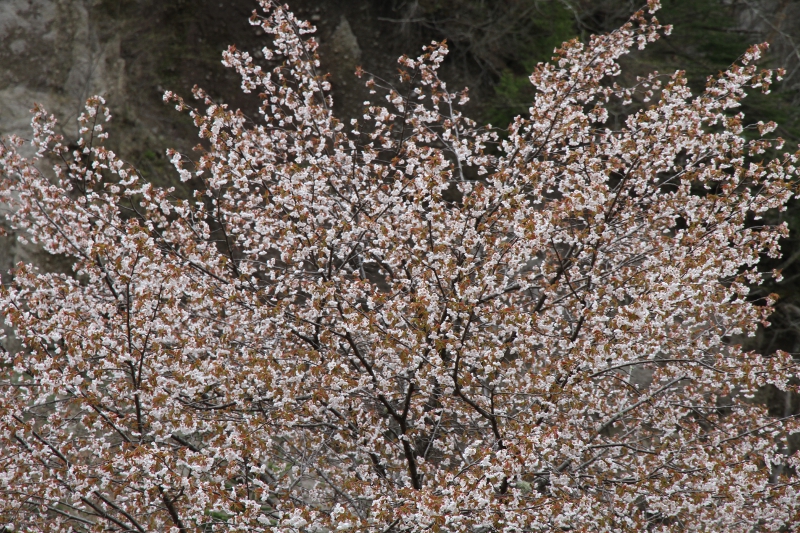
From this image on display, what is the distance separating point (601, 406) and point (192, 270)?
3.34 meters

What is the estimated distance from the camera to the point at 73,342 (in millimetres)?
3545

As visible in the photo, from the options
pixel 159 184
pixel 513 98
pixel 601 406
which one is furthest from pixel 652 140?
pixel 159 184

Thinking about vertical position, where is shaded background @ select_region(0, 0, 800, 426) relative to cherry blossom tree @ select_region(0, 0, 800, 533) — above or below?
above

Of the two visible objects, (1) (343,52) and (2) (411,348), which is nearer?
(2) (411,348)

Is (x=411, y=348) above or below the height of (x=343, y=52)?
below

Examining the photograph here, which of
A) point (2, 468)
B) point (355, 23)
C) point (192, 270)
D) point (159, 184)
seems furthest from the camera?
point (355, 23)

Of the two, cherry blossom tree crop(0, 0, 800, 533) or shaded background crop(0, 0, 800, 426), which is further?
shaded background crop(0, 0, 800, 426)

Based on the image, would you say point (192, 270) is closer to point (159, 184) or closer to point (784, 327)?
point (159, 184)

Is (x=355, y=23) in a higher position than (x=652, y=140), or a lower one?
higher

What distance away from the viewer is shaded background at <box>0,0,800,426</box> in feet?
28.5

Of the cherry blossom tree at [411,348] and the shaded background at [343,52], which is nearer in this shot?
the cherry blossom tree at [411,348]

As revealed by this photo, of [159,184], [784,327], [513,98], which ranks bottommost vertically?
[784,327]

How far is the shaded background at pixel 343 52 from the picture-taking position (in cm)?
867

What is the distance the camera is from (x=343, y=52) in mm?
11273
